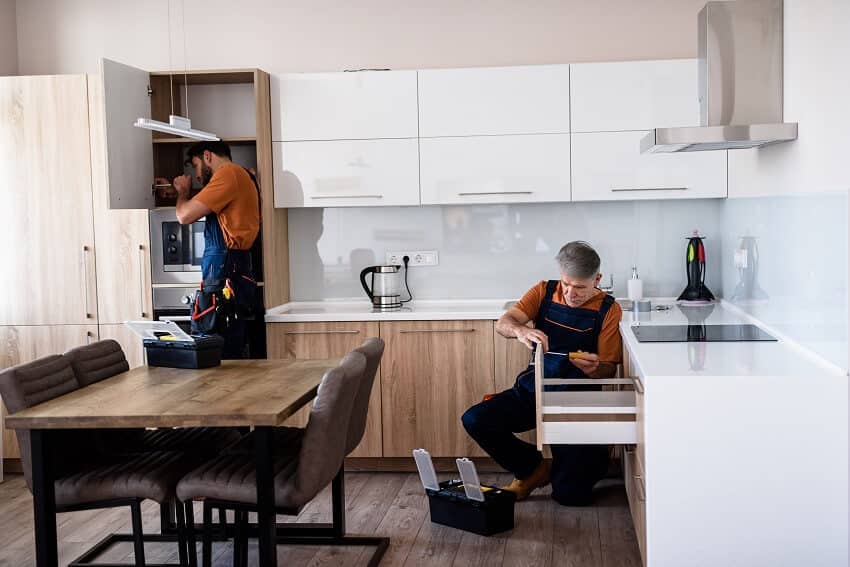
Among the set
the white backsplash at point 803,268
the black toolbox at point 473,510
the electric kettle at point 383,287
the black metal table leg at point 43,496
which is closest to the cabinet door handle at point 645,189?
the white backsplash at point 803,268

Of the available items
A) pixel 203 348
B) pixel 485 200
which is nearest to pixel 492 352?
pixel 485 200

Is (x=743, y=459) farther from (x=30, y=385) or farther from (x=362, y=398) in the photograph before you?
(x=30, y=385)

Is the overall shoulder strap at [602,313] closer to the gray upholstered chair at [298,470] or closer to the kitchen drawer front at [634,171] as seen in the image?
the kitchen drawer front at [634,171]

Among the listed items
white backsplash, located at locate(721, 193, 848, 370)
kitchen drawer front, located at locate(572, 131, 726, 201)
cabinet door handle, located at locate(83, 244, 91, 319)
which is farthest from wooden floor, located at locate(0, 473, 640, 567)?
kitchen drawer front, located at locate(572, 131, 726, 201)

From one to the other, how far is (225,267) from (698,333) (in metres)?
2.17

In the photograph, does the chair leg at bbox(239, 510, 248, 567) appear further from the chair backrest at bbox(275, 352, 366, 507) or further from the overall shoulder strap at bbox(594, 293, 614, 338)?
the overall shoulder strap at bbox(594, 293, 614, 338)

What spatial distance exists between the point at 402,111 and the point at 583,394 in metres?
1.88

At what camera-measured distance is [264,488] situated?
2.86 m

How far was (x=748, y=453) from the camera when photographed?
2.79 meters

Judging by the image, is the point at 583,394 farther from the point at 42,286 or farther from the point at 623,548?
the point at 42,286

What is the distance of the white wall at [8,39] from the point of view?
16.9ft

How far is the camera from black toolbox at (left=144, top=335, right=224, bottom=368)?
3.63 metres

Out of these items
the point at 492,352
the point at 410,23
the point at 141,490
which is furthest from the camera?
the point at 410,23

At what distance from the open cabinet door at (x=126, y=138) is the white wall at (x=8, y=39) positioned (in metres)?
0.96
